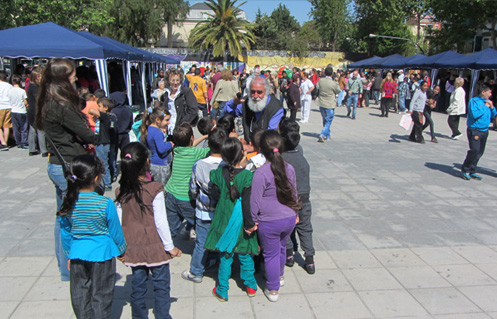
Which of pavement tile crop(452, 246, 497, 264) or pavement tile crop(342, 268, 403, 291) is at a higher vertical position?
pavement tile crop(452, 246, 497, 264)

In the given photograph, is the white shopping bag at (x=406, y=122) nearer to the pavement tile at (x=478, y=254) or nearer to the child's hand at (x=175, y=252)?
the pavement tile at (x=478, y=254)

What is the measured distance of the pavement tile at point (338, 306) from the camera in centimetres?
331

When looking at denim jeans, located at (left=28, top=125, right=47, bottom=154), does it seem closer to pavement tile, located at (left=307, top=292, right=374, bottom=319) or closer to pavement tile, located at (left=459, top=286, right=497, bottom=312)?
pavement tile, located at (left=307, top=292, right=374, bottom=319)

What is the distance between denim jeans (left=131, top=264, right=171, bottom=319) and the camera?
289cm

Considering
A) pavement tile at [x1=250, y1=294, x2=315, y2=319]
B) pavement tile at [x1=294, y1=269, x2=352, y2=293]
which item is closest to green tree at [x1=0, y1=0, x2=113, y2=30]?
pavement tile at [x1=294, y1=269, x2=352, y2=293]

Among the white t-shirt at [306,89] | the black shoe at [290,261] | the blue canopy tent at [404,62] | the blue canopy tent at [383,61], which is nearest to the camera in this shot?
the black shoe at [290,261]

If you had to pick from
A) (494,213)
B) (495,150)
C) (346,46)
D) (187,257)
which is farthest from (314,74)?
(346,46)

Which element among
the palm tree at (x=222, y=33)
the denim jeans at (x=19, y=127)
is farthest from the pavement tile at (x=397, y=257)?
the palm tree at (x=222, y=33)

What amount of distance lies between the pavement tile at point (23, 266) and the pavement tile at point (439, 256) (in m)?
3.97

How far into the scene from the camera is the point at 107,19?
26.0 m

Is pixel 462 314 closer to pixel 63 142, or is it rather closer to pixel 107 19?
pixel 63 142

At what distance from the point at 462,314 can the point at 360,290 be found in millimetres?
833

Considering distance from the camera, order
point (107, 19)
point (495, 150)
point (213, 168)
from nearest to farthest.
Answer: point (213, 168) → point (495, 150) → point (107, 19)

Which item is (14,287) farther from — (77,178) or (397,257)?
(397,257)
